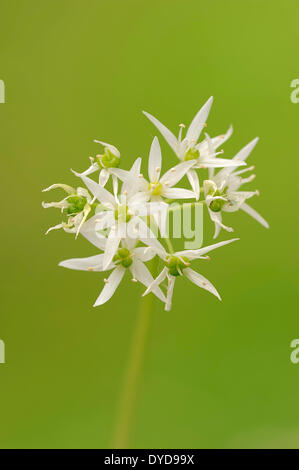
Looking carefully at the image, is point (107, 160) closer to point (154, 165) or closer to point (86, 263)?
point (154, 165)

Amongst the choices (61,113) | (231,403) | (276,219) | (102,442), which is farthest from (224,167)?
(61,113)

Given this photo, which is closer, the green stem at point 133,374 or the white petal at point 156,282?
the white petal at point 156,282

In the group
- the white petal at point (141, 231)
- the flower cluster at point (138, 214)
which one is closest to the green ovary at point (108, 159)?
the flower cluster at point (138, 214)

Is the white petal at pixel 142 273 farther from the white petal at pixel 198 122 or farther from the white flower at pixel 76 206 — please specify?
the white petal at pixel 198 122

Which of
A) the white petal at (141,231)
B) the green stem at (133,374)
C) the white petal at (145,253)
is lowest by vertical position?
the green stem at (133,374)

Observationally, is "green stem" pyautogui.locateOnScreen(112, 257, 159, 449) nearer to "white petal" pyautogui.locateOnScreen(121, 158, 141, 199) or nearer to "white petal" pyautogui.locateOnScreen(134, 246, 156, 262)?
"white petal" pyautogui.locateOnScreen(134, 246, 156, 262)

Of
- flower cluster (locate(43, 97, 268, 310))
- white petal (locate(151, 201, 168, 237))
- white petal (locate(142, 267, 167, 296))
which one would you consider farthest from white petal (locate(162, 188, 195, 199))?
white petal (locate(142, 267, 167, 296))
